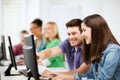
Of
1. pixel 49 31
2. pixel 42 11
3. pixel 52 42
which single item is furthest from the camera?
pixel 42 11

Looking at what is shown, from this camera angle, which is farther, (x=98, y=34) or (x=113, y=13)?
(x=113, y=13)

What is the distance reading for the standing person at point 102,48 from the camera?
1971mm

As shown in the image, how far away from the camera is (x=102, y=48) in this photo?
81.7 inches

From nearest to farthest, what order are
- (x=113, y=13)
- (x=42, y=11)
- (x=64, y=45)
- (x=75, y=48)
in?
(x=75, y=48)
(x=64, y=45)
(x=113, y=13)
(x=42, y=11)

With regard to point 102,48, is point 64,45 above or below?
below

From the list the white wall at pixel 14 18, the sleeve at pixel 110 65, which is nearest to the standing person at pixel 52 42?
the sleeve at pixel 110 65

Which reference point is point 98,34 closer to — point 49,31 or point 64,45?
point 64,45

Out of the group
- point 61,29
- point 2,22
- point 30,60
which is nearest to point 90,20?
point 30,60

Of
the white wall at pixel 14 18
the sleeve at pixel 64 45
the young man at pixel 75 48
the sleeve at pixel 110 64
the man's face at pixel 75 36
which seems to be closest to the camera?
the sleeve at pixel 110 64

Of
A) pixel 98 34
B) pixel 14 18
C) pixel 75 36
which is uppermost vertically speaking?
pixel 98 34

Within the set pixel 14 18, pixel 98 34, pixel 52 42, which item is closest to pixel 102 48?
pixel 98 34

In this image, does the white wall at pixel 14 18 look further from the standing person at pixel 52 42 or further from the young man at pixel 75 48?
the young man at pixel 75 48

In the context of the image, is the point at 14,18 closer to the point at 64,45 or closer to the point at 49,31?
the point at 49,31

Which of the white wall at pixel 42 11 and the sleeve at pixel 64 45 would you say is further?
the white wall at pixel 42 11
